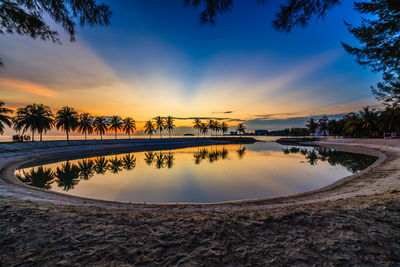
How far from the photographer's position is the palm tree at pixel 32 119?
35.8 m

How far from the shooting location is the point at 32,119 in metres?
36.4

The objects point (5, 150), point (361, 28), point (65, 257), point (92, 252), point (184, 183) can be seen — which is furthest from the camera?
point (5, 150)

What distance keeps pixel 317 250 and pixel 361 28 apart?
11524mm

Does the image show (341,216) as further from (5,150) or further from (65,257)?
(5,150)

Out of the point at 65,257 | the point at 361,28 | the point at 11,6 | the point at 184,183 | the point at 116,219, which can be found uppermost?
the point at 361,28

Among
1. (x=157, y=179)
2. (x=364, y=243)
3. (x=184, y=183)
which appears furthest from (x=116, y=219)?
(x=157, y=179)

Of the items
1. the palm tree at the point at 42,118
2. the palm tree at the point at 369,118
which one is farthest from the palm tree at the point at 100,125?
the palm tree at the point at 369,118

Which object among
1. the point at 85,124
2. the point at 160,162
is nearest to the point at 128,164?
the point at 160,162

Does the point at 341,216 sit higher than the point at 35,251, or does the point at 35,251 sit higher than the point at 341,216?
the point at 35,251

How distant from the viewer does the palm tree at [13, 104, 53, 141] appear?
35.8 meters

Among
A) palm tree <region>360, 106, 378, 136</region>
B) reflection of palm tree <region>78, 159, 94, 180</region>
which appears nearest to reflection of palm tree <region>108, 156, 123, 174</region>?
reflection of palm tree <region>78, 159, 94, 180</region>

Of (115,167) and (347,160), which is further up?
(115,167)

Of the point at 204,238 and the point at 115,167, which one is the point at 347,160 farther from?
the point at 115,167

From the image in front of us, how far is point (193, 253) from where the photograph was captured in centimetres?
260
